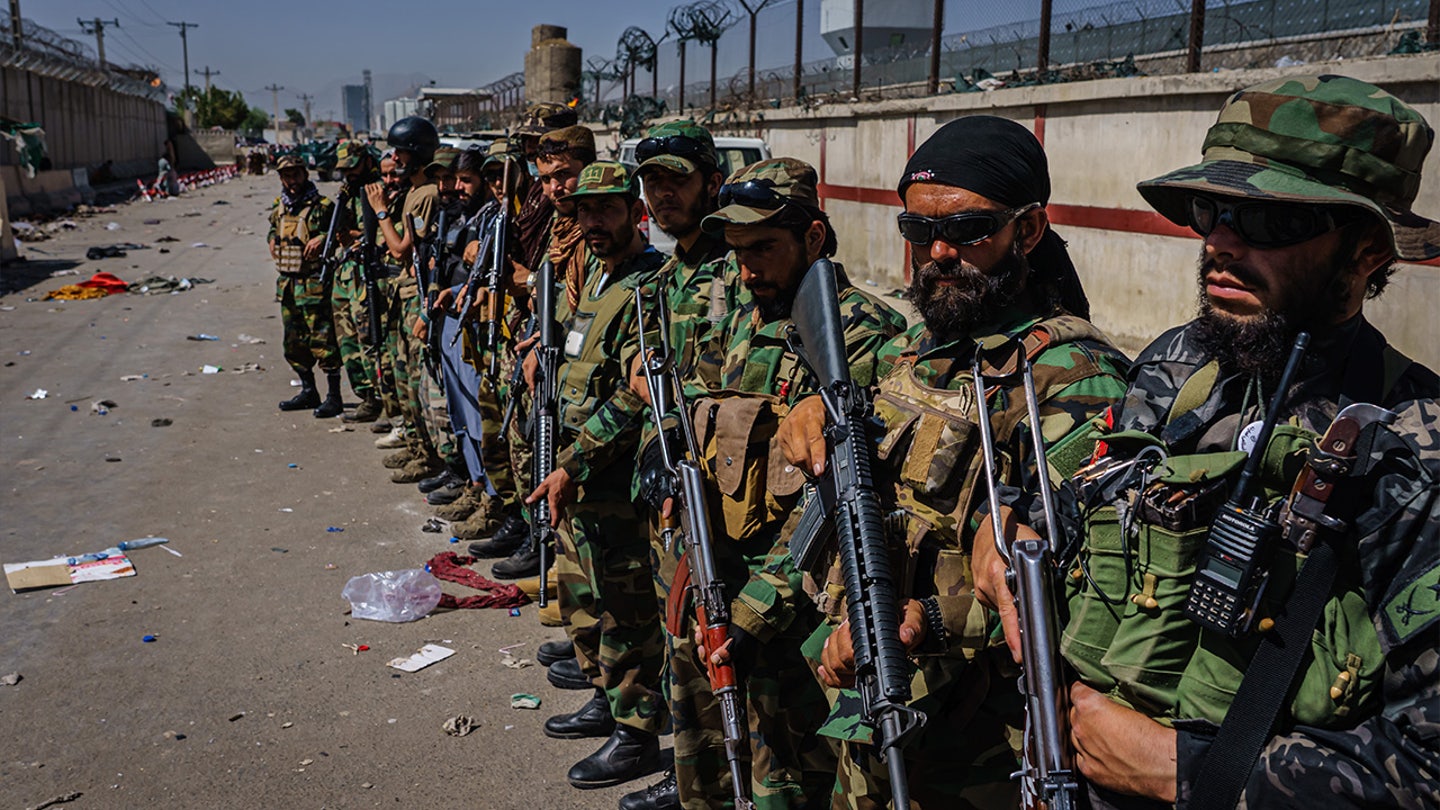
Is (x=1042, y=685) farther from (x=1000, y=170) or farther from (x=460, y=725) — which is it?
(x=460, y=725)

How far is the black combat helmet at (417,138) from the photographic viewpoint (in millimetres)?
6844

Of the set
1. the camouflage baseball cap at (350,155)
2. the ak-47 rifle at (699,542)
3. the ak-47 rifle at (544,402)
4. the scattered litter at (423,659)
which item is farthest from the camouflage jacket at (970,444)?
the camouflage baseball cap at (350,155)

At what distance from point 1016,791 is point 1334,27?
774cm

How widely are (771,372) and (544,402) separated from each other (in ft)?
5.48

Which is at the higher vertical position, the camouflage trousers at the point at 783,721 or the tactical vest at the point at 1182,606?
the tactical vest at the point at 1182,606

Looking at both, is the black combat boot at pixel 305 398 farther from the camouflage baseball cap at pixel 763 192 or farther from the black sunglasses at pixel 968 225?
the black sunglasses at pixel 968 225

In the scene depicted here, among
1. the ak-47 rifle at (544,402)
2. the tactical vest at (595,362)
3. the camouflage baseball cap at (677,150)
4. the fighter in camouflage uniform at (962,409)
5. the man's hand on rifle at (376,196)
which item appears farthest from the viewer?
the man's hand on rifle at (376,196)

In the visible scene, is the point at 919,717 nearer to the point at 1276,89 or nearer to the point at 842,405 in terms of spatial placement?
the point at 842,405

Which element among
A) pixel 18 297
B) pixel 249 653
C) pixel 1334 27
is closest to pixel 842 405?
pixel 249 653

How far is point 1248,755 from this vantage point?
4.34ft

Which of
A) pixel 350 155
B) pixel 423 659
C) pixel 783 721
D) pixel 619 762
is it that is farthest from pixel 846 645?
pixel 350 155

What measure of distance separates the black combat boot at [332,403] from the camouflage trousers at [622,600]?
541 cm

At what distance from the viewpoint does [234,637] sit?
4.54m

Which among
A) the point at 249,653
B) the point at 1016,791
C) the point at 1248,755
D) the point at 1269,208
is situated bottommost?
the point at 249,653
